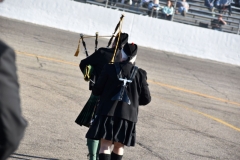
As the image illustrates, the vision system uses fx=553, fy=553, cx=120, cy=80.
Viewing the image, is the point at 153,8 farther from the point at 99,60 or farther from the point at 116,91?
the point at 116,91

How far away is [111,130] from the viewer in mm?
5734

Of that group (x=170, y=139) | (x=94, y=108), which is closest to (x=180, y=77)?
(x=170, y=139)

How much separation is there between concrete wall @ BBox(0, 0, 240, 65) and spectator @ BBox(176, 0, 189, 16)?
103cm

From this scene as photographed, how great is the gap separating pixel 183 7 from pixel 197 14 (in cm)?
76

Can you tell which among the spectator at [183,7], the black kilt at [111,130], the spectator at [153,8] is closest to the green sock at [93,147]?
the black kilt at [111,130]

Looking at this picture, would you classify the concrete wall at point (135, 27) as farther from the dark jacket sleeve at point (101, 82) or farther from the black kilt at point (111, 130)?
the black kilt at point (111, 130)

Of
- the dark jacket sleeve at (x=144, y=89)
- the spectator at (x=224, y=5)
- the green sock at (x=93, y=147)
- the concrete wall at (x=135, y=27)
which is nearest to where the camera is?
the dark jacket sleeve at (x=144, y=89)

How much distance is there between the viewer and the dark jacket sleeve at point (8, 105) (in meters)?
2.20

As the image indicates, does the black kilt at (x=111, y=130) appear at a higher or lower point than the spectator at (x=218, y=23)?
higher

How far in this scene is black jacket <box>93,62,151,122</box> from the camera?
5.75m

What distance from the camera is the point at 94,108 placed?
248 inches

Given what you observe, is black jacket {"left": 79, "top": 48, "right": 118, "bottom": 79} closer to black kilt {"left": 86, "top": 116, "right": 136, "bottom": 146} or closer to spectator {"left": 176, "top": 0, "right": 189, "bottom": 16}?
black kilt {"left": 86, "top": 116, "right": 136, "bottom": 146}

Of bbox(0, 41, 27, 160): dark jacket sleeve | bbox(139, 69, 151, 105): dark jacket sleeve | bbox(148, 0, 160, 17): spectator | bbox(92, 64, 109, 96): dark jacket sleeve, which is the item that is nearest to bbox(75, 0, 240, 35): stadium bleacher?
bbox(148, 0, 160, 17): spectator

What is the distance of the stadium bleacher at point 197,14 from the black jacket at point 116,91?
54.2 ft
